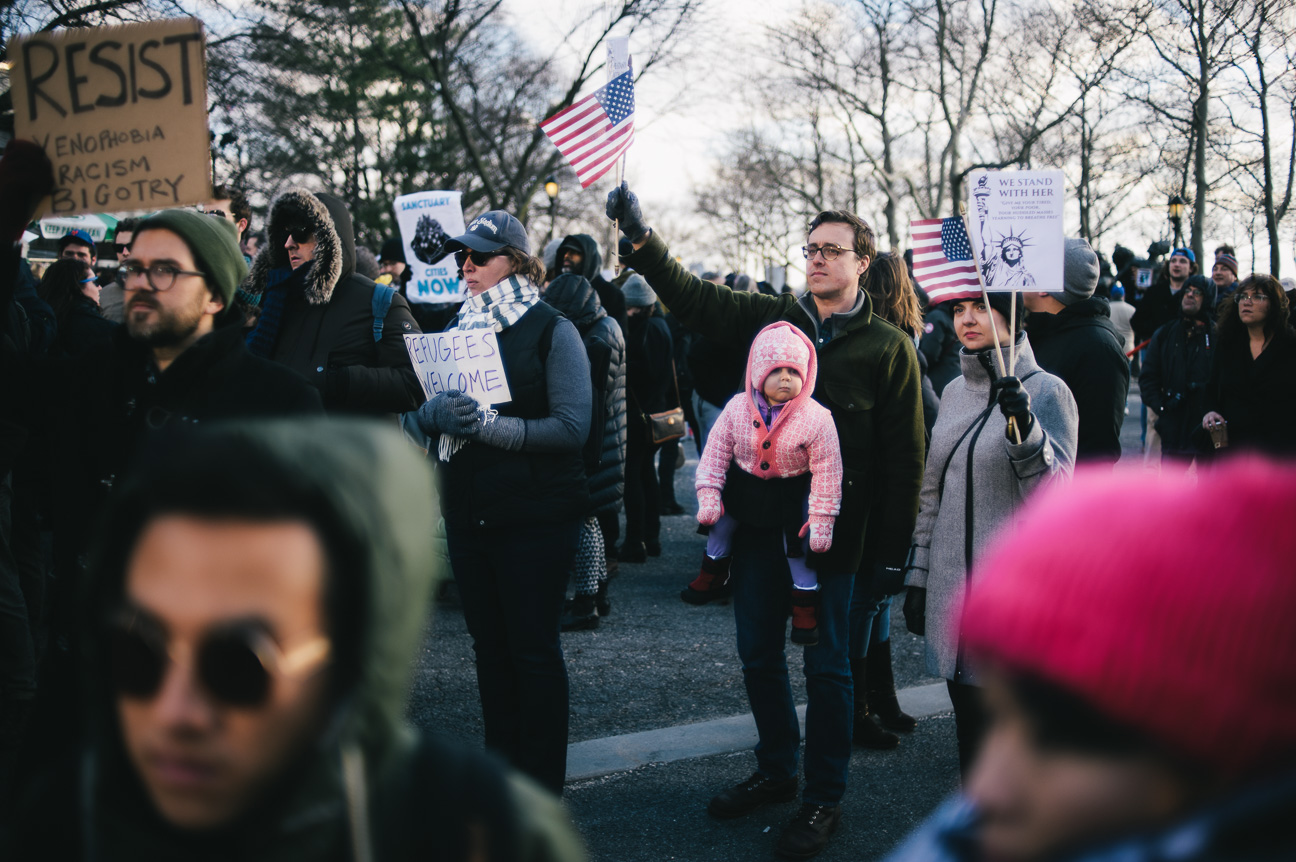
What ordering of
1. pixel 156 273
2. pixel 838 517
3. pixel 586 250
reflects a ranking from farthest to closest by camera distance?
pixel 586 250 < pixel 838 517 < pixel 156 273

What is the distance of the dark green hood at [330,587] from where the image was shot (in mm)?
1054

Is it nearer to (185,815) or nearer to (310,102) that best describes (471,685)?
(185,815)

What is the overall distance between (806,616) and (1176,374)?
6.13 metres

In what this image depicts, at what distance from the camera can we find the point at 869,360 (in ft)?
11.8

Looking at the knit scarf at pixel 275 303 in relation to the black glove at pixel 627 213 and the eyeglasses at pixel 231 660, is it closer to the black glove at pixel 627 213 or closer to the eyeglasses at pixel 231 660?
the black glove at pixel 627 213

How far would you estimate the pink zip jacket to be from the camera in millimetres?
3424

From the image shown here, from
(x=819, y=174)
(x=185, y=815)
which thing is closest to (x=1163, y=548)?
(x=185, y=815)

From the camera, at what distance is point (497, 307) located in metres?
3.60

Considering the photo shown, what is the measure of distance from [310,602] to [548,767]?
2.60m

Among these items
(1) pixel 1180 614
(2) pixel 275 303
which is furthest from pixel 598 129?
(1) pixel 1180 614

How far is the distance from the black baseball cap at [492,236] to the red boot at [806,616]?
1.58m

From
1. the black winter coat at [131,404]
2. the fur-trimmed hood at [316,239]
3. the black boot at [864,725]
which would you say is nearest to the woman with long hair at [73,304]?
the fur-trimmed hood at [316,239]

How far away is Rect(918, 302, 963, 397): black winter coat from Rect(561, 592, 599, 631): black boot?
2.51 m

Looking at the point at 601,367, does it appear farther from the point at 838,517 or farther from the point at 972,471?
the point at 972,471
